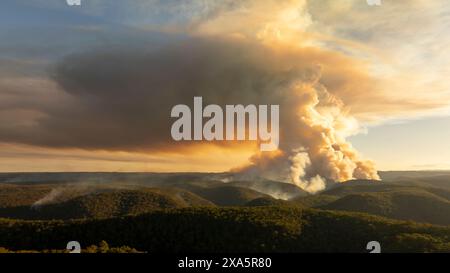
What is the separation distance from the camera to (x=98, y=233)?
123562 mm

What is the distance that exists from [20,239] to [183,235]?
50541 mm

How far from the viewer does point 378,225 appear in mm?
120562
